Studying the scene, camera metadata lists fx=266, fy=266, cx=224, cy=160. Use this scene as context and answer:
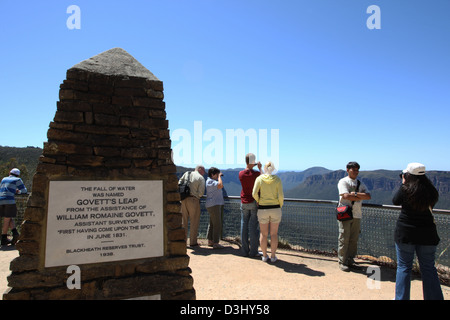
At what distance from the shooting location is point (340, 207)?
4789 mm

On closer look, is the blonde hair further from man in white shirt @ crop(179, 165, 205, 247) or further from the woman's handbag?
man in white shirt @ crop(179, 165, 205, 247)

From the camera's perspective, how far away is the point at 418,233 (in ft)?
10.2

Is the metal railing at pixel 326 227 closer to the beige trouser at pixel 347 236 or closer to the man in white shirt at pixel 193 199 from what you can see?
the beige trouser at pixel 347 236

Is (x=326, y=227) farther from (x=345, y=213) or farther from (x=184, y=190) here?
(x=184, y=190)

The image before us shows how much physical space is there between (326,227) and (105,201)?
16.1 feet

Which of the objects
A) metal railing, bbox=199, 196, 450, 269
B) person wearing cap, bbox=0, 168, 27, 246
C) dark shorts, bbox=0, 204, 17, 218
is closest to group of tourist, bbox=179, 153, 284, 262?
metal railing, bbox=199, 196, 450, 269

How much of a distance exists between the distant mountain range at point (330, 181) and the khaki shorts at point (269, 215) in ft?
6.14

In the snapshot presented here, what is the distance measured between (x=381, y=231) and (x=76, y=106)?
223 inches

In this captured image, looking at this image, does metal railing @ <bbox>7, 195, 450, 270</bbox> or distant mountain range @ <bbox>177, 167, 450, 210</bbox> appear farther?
distant mountain range @ <bbox>177, 167, 450, 210</bbox>

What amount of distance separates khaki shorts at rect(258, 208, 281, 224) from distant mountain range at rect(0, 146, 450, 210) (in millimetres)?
1872

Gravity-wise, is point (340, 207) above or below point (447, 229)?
above

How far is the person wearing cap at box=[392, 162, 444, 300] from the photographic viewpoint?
3105mm
